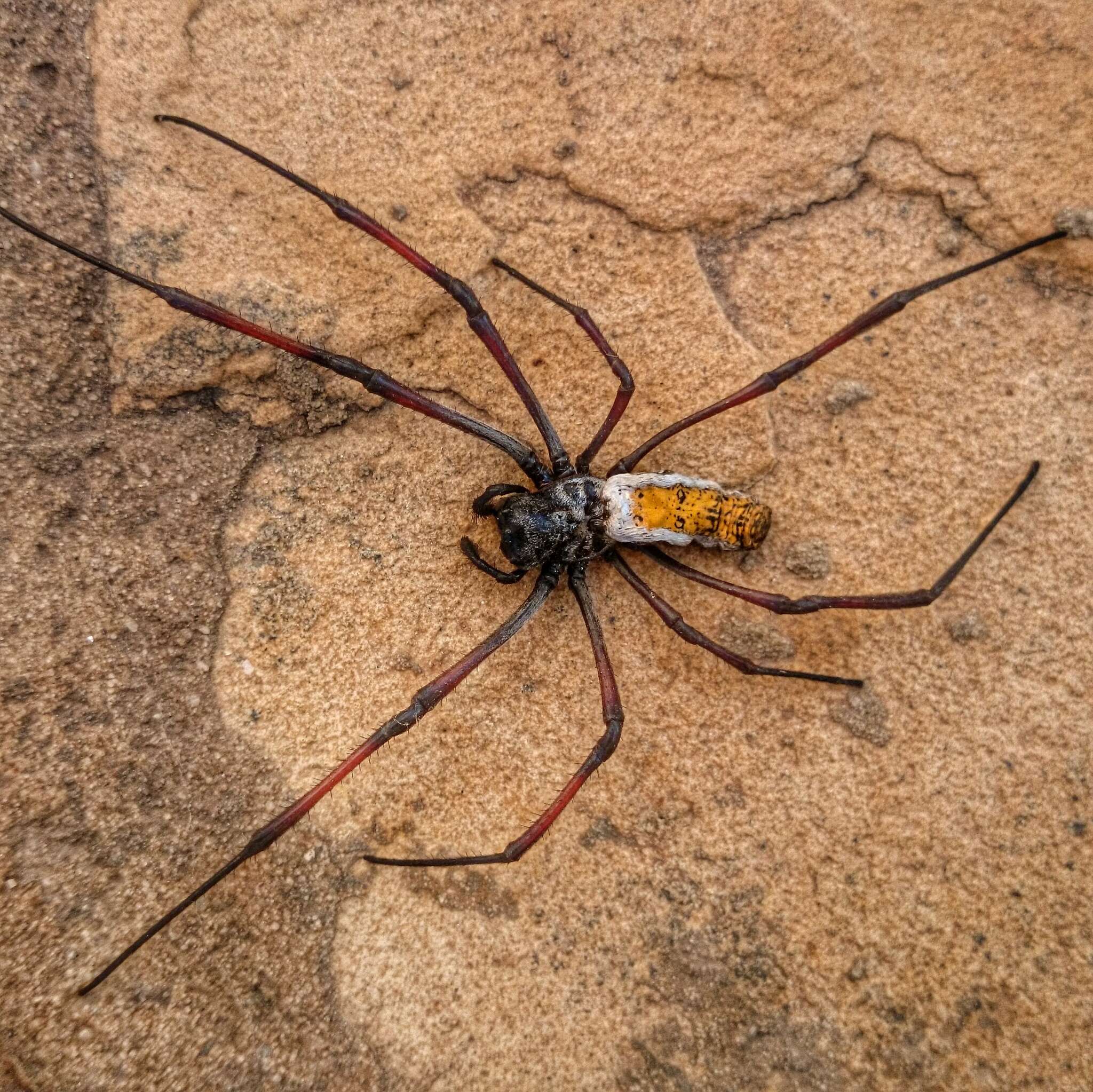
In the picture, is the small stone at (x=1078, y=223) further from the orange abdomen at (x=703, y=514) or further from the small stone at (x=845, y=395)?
the orange abdomen at (x=703, y=514)

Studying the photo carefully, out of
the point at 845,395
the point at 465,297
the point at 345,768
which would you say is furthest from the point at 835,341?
the point at 345,768

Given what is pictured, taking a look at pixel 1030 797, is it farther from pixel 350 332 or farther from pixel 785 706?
pixel 350 332

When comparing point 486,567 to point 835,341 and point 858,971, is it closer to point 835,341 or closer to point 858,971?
point 835,341

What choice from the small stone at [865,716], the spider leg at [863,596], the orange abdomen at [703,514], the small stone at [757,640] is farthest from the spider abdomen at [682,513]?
the small stone at [865,716]

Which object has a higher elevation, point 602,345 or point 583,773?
point 602,345

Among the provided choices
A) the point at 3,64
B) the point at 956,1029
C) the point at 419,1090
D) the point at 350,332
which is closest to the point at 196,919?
the point at 419,1090
